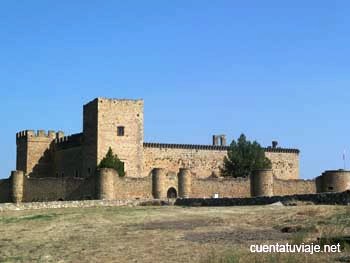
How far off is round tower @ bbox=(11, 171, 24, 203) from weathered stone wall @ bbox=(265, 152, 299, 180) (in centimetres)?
2201

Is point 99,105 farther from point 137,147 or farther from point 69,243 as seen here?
point 69,243

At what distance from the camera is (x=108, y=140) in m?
48.3

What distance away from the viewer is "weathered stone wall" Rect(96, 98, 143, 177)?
1897 inches

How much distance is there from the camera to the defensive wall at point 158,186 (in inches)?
1640

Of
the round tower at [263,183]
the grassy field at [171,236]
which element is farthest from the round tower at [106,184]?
the grassy field at [171,236]

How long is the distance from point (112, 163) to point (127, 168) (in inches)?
111

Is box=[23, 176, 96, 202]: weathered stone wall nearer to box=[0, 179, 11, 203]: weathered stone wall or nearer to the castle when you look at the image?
the castle

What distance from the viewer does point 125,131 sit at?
160ft

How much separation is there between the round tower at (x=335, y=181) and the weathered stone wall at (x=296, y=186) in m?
1.20

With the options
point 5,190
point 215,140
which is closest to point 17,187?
point 5,190

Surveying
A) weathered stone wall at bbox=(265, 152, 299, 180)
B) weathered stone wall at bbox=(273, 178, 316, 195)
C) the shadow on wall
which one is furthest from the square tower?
weathered stone wall at bbox=(265, 152, 299, 180)

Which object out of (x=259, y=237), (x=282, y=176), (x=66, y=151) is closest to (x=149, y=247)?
(x=259, y=237)

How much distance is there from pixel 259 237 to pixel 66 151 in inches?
1577

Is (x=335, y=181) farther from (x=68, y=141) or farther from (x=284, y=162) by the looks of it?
(x=68, y=141)
